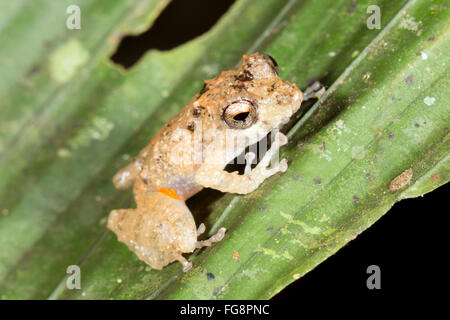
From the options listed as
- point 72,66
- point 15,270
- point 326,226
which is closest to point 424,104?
point 326,226

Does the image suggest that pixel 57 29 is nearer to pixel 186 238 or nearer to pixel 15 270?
pixel 15 270

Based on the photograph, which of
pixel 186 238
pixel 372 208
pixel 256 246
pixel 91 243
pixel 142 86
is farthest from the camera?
pixel 142 86

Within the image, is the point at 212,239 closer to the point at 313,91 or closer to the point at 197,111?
the point at 197,111

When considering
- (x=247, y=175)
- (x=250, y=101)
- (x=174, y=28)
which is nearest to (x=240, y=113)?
(x=250, y=101)

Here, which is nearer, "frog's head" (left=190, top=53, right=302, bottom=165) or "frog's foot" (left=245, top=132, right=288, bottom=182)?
"frog's foot" (left=245, top=132, right=288, bottom=182)

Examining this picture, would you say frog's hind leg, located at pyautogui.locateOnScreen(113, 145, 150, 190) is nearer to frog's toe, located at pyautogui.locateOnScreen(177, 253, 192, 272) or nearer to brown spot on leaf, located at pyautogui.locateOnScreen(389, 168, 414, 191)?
frog's toe, located at pyautogui.locateOnScreen(177, 253, 192, 272)

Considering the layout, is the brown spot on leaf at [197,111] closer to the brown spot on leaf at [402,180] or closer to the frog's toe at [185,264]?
the frog's toe at [185,264]

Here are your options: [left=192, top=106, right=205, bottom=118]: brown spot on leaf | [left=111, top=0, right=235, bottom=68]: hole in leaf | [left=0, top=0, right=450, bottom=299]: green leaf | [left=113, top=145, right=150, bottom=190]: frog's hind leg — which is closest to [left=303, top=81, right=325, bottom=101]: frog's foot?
[left=0, top=0, right=450, bottom=299]: green leaf
